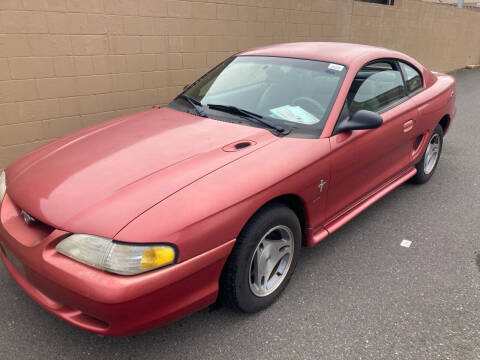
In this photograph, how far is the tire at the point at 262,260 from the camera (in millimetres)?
2256

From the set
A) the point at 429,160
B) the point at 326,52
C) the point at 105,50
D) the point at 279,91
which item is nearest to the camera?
the point at 279,91

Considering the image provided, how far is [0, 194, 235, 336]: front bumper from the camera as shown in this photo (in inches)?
71.9

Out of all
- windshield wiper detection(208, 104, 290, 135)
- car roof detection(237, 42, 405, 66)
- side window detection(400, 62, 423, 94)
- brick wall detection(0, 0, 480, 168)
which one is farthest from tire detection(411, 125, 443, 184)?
brick wall detection(0, 0, 480, 168)

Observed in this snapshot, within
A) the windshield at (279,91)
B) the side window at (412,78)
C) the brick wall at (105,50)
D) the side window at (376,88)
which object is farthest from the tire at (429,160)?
the brick wall at (105,50)

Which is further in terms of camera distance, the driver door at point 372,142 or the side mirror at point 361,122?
the driver door at point 372,142

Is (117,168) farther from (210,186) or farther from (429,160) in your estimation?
(429,160)

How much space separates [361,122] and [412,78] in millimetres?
1638

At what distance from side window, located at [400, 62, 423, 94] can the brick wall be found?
119 inches

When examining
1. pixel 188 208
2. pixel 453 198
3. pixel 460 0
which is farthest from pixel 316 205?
pixel 460 0

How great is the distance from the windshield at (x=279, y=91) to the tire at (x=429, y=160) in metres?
1.80

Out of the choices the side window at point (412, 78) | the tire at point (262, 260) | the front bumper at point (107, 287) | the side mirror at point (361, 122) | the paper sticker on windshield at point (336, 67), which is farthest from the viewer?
the side window at point (412, 78)

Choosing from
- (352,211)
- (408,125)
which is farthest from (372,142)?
(408,125)

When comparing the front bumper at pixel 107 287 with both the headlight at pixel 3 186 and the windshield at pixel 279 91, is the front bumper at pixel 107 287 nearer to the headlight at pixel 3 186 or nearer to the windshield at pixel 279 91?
the headlight at pixel 3 186

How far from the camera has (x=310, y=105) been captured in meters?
2.95
